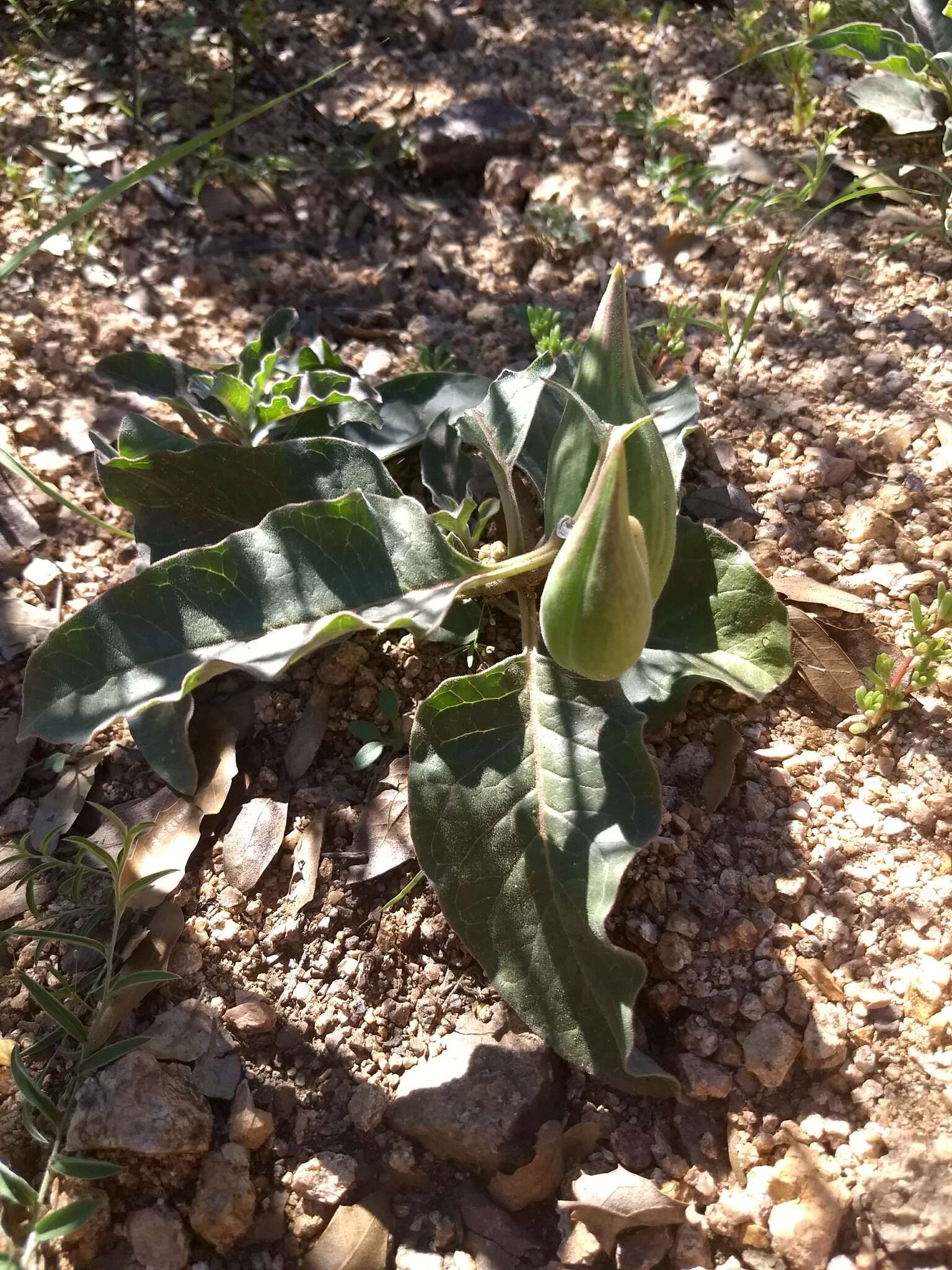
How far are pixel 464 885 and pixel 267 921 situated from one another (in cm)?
37

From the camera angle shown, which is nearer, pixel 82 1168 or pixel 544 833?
pixel 82 1168

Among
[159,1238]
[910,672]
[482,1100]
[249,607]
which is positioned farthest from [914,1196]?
[249,607]

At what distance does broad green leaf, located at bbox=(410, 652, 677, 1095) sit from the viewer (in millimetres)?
1309

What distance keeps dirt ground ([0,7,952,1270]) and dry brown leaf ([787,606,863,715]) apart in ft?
0.12

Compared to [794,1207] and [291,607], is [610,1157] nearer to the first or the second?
[794,1207]

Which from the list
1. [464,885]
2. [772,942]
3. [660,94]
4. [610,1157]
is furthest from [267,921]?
[660,94]

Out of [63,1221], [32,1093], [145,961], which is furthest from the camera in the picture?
[145,961]

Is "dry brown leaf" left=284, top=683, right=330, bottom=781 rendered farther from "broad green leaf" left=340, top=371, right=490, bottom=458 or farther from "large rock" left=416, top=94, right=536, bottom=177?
"large rock" left=416, top=94, right=536, bottom=177

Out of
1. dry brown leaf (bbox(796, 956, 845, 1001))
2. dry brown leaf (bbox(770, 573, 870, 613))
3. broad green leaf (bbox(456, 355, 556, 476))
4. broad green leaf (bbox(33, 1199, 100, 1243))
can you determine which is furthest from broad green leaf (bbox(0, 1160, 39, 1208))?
dry brown leaf (bbox(770, 573, 870, 613))

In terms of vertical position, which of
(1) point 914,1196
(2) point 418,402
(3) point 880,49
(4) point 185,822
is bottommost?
(1) point 914,1196

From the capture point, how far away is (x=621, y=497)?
3.98 ft

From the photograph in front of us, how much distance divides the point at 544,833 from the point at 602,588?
381 mm

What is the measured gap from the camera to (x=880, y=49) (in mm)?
2264

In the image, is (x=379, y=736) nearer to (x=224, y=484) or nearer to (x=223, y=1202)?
(x=224, y=484)
